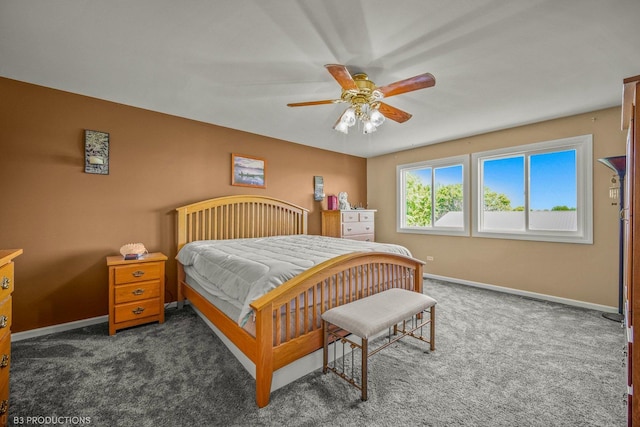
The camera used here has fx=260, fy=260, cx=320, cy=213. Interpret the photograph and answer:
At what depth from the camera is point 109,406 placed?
1652mm

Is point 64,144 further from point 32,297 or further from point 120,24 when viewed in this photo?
point 120,24

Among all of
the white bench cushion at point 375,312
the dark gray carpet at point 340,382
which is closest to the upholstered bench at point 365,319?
the white bench cushion at point 375,312

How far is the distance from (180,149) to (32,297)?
7.23 feet

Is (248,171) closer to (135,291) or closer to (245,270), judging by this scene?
(135,291)

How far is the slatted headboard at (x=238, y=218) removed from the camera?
3562mm

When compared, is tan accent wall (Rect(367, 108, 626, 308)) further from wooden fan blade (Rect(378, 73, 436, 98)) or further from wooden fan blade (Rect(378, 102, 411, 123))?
wooden fan blade (Rect(378, 73, 436, 98))

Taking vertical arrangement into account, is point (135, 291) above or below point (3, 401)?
above

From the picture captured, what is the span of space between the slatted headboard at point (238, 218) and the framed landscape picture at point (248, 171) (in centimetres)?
26

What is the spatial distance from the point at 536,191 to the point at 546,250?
0.87m

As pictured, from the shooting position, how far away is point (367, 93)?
2305 mm

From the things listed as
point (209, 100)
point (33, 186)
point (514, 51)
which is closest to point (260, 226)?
point (209, 100)

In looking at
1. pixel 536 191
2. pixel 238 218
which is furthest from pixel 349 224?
pixel 536 191

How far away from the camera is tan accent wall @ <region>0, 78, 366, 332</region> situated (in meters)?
2.59

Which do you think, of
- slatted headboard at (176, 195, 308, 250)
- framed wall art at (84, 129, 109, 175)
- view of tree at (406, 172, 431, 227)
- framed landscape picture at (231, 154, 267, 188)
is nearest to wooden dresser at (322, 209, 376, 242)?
slatted headboard at (176, 195, 308, 250)
